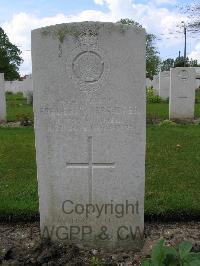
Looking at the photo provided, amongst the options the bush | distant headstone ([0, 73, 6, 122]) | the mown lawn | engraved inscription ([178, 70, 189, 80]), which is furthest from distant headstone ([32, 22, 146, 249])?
engraved inscription ([178, 70, 189, 80])

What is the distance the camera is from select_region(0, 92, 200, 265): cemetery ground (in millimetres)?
3480

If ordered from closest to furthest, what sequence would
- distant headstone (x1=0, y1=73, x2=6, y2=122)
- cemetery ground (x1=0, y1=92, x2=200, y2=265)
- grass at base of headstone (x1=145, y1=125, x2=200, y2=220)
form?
cemetery ground (x1=0, y1=92, x2=200, y2=265) → grass at base of headstone (x1=145, y1=125, x2=200, y2=220) → distant headstone (x1=0, y1=73, x2=6, y2=122)

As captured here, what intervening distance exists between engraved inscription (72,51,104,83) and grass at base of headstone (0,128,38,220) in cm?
162

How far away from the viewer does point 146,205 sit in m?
4.39

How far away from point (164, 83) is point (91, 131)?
17.1 meters

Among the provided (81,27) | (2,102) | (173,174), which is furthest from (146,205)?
(2,102)

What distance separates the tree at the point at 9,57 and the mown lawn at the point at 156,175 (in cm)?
4087

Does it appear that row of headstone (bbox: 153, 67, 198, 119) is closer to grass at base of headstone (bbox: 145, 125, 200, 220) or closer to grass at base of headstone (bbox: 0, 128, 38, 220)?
grass at base of headstone (bbox: 145, 125, 200, 220)

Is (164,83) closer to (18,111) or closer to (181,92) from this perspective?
(181,92)

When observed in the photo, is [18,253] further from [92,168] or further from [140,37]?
[140,37]

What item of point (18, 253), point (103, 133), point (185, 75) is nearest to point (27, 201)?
point (18, 253)

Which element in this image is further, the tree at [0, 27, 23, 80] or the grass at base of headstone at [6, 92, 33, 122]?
the tree at [0, 27, 23, 80]

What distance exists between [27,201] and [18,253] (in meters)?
1.18

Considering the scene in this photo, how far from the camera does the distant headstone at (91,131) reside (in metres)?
3.36
